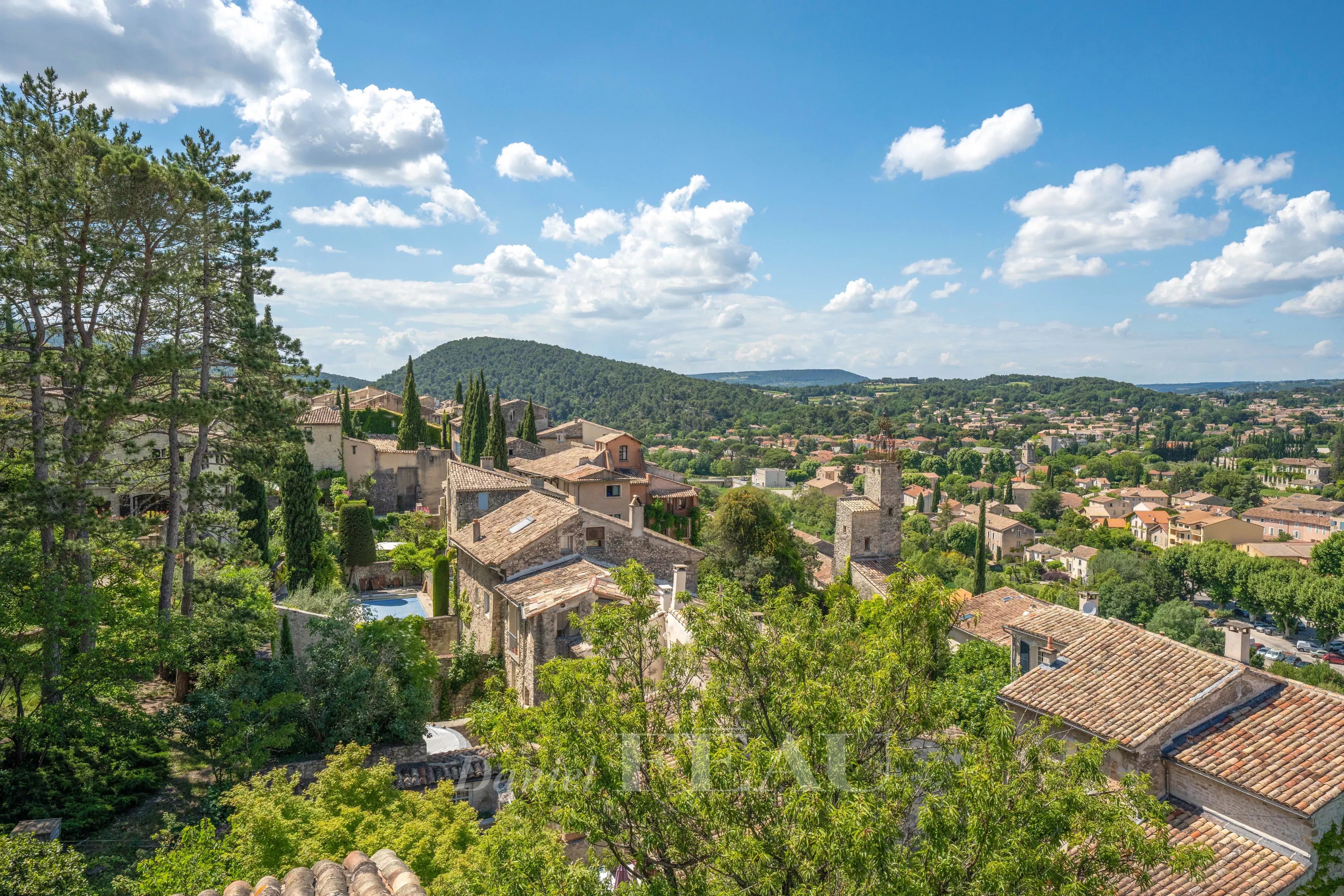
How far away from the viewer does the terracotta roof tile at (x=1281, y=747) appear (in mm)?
10656

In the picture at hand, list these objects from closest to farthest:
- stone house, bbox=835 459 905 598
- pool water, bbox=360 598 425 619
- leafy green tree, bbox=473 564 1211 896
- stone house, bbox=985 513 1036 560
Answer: leafy green tree, bbox=473 564 1211 896
pool water, bbox=360 598 425 619
stone house, bbox=835 459 905 598
stone house, bbox=985 513 1036 560

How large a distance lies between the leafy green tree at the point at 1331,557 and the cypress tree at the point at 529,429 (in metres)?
76.6

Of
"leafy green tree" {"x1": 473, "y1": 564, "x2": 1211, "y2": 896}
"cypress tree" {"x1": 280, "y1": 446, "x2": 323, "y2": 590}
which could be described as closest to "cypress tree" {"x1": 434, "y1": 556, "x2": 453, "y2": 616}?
"cypress tree" {"x1": 280, "y1": 446, "x2": 323, "y2": 590}

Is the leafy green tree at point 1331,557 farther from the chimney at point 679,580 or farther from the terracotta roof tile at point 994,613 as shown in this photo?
the chimney at point 679,580

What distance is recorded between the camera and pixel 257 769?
15195 mm

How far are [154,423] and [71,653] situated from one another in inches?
253

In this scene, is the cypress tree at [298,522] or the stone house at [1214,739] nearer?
the stone house at [1214,739]

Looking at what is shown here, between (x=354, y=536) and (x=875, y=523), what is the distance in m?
28.4

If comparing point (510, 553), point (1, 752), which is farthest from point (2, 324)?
point (510, 553)

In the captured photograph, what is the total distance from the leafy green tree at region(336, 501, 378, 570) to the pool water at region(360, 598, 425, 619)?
87.5 inches

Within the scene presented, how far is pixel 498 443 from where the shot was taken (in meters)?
49.2

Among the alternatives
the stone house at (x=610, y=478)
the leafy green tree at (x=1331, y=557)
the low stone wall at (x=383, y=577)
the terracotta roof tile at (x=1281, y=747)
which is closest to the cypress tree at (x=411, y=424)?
the stone house at (x=610, y=478)

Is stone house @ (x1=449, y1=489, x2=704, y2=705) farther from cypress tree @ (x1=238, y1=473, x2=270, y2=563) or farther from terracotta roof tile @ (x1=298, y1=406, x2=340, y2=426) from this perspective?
terracotta roof tile @ (x1=298, y1=406, x2=340, y2=426)

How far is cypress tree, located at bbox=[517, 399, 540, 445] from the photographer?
60.0m
